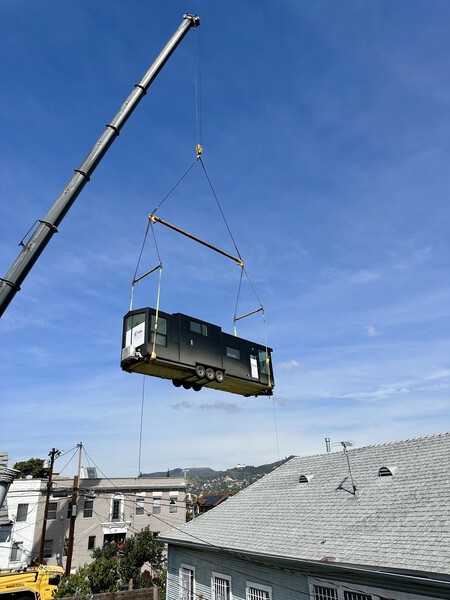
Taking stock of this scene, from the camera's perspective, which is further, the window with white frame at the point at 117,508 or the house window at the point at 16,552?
the window with white frame at the point at 117,508

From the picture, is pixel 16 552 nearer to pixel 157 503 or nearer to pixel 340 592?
pixel 157 503

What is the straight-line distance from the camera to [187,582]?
19.4 metres

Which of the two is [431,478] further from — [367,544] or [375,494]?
[367,544]

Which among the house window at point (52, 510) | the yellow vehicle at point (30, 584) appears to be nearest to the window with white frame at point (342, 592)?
the yellow vehicle at point (30, 584)

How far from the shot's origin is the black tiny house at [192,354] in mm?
13812

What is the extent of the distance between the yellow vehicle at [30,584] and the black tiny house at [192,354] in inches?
406

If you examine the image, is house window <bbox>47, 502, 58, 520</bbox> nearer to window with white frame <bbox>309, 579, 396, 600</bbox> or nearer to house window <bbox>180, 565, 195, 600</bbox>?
house window <bbox>180, 565, 195, 600</bbox>

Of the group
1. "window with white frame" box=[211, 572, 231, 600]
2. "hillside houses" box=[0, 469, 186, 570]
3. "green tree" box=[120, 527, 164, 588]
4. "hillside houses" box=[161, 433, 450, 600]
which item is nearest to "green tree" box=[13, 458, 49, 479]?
"hillside houses" box=[0, 469, 186, 570]

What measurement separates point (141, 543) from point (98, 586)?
1442cm

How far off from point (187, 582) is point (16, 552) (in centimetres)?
2691

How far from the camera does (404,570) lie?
1075 centimetres

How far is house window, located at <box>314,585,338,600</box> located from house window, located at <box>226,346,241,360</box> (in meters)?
8.19

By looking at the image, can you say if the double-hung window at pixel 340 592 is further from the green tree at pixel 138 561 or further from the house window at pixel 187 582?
the green tree at pixel 138 561

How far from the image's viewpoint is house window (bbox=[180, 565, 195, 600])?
19.1 meters
